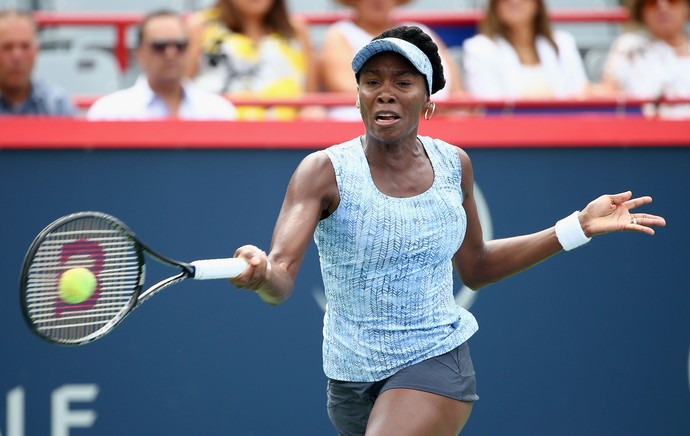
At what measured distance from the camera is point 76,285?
3035 millimetres

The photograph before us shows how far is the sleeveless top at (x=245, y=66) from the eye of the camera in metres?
5.77

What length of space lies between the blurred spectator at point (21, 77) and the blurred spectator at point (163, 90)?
0.19 meters

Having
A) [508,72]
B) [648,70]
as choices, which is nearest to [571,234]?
[508,72]

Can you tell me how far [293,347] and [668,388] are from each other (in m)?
1.73

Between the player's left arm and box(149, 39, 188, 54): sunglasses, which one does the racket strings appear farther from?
box(149, 39, 188, 54): sunglasses

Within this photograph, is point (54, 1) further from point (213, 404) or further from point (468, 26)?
point (213, 404)

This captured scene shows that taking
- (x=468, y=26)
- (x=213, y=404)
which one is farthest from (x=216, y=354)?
(x=468, y=26)

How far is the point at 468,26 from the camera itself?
677cm

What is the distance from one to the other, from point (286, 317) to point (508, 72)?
1953mm

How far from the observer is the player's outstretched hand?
3582 mm

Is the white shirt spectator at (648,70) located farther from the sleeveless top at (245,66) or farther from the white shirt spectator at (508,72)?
the sleeveless top at (245,66)

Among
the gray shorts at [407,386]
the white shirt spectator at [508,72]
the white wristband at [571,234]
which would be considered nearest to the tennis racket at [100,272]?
the gray shorts at [407,386]

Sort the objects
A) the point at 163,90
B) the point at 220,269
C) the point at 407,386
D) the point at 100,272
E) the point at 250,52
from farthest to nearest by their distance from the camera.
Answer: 1. the point at 250,52
2. the point at 163,90
3. the point at 407,386
4. the point at 100,272
5. the point at 220,269

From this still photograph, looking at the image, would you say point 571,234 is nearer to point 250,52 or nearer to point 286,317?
point 286,317
